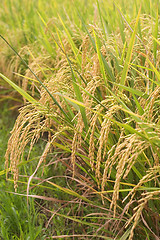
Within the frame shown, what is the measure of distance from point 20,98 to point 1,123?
1.14ft

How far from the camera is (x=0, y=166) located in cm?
260

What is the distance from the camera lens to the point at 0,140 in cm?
308

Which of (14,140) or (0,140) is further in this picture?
(0,140)

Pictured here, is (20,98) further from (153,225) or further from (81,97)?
(153,225)

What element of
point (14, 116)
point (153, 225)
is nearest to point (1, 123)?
point (14, 116)

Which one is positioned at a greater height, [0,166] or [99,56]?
[99,56]

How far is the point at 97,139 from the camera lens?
5.80ft

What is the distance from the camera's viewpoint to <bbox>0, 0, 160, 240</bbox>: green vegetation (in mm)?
1281

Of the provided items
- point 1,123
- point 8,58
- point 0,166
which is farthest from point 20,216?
point 8,58

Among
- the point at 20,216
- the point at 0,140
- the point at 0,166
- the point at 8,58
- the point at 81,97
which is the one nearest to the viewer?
the point at 81,97

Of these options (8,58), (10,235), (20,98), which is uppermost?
(8,58)

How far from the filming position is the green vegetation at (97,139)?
50.4 inches

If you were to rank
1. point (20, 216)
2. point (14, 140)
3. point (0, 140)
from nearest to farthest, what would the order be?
point (14, 140) < point (20, 216) < point (0, 140)

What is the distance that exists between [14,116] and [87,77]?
1852 millimetres
